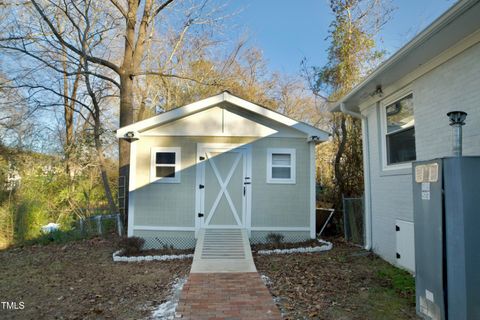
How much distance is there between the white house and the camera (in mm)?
7438

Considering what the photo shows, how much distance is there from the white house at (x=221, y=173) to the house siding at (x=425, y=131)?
153cm

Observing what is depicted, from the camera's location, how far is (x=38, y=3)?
33.1 feet

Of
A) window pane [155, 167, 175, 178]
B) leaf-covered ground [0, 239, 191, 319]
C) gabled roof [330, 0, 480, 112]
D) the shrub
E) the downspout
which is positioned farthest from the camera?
window pane [155, 167, 175, 178]

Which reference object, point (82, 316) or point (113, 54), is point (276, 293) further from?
point (113, 54)

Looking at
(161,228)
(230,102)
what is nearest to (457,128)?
(230,102)

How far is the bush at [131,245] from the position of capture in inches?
271

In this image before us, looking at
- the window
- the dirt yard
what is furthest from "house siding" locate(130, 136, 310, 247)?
the window

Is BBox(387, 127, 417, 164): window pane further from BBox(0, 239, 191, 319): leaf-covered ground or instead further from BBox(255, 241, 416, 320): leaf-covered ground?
BBox(0, 239, 191, 319): leaf-covered ground

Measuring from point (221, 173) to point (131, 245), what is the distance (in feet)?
8.44

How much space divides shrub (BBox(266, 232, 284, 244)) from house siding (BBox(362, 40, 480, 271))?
201 centimetres

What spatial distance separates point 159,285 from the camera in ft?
16.2

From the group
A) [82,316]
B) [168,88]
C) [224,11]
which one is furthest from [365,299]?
[168,88]

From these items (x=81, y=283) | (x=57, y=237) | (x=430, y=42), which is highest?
(x=430, y=42)

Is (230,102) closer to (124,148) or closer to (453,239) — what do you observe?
(124,148)
